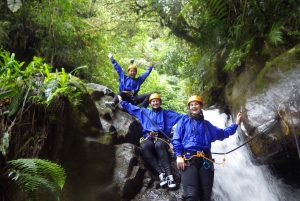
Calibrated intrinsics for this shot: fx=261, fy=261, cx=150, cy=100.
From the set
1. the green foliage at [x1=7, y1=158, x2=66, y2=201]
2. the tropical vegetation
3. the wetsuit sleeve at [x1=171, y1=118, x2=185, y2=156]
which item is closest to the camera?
the green foliage at [x1=7, y1=158, x2=66, y2=201]

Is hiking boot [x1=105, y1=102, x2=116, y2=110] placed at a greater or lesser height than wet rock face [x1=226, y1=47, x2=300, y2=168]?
greater

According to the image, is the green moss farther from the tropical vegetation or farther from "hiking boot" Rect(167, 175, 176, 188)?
"hiking boot" Rect(167, 175, 176, 188)

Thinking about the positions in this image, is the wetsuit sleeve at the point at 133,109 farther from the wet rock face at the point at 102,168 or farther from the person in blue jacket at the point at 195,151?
the person in blue jacket at the point at 195,151

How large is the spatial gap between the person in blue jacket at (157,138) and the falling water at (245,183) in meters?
1.25

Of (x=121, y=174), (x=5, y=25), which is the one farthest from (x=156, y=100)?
(x=5, y=25)

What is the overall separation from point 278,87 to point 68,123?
158 inches

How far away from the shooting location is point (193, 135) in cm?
436

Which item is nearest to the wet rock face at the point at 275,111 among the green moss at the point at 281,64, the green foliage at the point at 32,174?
the green moss at the point at 281,64

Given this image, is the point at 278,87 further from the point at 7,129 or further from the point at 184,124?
the point at 7,129

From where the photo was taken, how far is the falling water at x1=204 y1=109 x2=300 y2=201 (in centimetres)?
550

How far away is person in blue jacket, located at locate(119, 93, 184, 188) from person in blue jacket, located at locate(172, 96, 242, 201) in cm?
74

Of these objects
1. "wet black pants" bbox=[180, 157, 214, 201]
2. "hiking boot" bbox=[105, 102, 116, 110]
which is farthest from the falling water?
"hiking boot" bbox=[105, 102, 116, 110]

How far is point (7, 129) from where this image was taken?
10.8 ft

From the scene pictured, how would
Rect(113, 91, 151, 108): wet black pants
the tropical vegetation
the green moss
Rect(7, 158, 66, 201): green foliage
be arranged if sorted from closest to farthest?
Rect(7, 158, 66, 201): green foliage, the tropical vegetation, the green moss, Rect(113, 91, 151, 108): wet black pants
